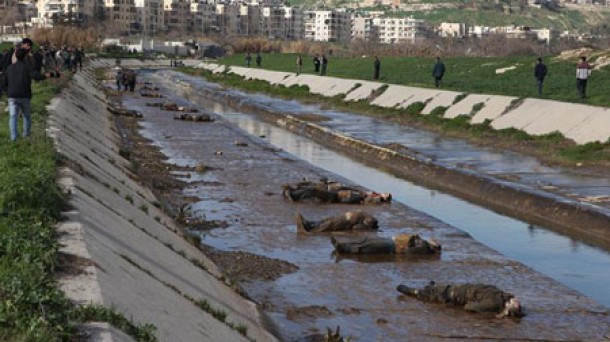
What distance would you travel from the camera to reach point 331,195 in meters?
20.2

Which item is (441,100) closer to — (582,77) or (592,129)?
(582,77)

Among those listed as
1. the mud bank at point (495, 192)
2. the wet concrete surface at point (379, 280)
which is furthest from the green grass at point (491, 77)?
the wet concrete surface at point (379, 280)

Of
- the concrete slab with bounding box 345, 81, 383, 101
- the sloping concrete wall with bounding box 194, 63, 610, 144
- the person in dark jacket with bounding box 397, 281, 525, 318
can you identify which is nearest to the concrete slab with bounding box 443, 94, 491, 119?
the sloping concrete wall with bounding box 194, 63, 610, 144

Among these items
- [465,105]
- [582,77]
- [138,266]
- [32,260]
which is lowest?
[465,105]

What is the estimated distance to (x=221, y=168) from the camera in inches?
1044

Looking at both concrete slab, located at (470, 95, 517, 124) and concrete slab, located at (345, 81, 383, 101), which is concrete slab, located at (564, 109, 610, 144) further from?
concrete slab, located at (345, 81, 383, 101)

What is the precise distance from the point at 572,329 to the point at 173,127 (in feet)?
100

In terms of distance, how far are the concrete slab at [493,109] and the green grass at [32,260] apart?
23.9 meters

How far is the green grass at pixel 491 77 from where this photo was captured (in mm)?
40547

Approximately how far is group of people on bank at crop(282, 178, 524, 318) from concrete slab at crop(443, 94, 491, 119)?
57.2 feet

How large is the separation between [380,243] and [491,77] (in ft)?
131

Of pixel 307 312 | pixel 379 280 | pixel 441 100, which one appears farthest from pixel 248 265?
pixel 441 100

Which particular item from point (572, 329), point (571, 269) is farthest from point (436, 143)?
point (572, 329)

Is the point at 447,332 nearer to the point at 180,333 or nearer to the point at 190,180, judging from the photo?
the point at 180,333
